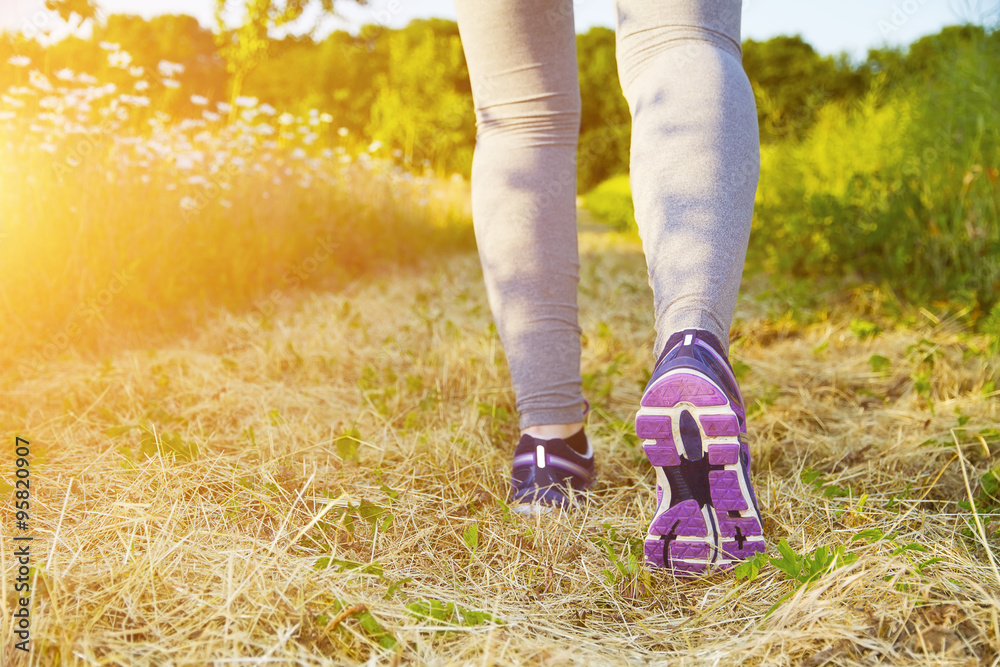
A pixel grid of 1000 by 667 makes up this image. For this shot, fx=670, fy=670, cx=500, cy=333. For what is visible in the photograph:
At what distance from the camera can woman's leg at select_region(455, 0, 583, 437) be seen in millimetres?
1249

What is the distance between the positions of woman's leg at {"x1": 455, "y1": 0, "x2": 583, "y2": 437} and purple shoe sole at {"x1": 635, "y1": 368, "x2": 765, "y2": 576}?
1.21 feet

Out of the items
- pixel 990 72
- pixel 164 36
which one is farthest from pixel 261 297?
pixel 164 36

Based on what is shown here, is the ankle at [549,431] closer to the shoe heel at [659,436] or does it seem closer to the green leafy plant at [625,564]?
the green leafy plant at [625,564]

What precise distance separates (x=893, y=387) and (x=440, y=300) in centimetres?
223

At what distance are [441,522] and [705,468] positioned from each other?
485 millimetres

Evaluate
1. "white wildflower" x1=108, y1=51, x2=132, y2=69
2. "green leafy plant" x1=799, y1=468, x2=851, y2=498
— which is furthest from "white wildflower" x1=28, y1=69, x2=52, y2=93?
"green leafy plant" x1=799, y1=468, x2=851, y2=498

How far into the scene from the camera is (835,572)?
2.56 feet

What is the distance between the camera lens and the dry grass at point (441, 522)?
744 mm

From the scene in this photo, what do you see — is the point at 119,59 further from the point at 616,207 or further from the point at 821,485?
the point at 616,207

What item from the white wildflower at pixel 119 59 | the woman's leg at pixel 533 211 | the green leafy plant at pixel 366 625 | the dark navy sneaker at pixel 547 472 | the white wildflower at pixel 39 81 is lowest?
the dark navy sneaker at pixel 547 472

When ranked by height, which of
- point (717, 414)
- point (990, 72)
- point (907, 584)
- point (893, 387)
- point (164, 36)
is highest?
point (164, 36)

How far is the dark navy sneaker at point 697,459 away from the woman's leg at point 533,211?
1.20 feet

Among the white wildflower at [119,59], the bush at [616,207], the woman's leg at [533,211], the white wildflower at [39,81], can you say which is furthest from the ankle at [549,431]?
the bush at [616,207]

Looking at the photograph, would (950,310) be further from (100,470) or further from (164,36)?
(164,36)
